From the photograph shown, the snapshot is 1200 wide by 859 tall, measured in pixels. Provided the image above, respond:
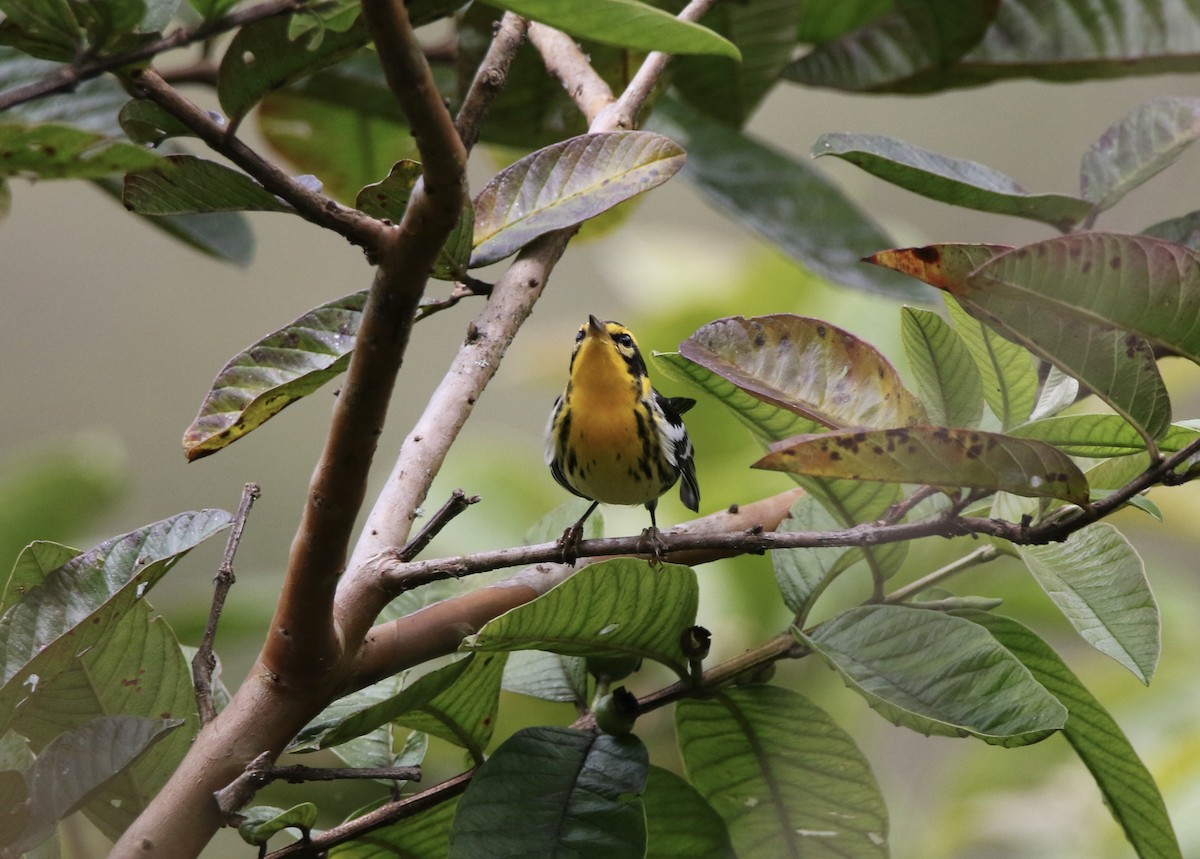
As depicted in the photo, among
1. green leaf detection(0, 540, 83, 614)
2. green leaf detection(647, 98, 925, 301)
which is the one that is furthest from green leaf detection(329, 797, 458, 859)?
green leaf detection(647, 98, 925, 301)

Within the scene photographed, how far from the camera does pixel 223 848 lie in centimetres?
92

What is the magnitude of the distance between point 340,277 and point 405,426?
1.90 ft

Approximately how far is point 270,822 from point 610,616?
23 cm

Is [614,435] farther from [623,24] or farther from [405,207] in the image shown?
[623,24]

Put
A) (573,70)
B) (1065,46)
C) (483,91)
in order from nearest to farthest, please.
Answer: (483,91) < (573,70) < (1065,46)

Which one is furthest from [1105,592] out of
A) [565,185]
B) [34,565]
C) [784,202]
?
[784,202]

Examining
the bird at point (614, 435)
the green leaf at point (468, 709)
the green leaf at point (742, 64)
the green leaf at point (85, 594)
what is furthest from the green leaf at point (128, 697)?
the green leaf at point (742, 64)

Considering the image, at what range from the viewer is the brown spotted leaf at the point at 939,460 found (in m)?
0.56

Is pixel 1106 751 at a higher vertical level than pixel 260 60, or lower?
lower

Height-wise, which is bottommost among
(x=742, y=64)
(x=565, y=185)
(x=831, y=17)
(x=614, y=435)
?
(x=565, y=185)

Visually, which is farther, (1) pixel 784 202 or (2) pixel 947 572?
(1) pixel 784 202

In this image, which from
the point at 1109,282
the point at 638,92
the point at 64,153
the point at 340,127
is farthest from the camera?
the point at 340,127

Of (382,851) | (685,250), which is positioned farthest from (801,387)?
(685,250)

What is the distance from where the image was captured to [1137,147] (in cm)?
102
